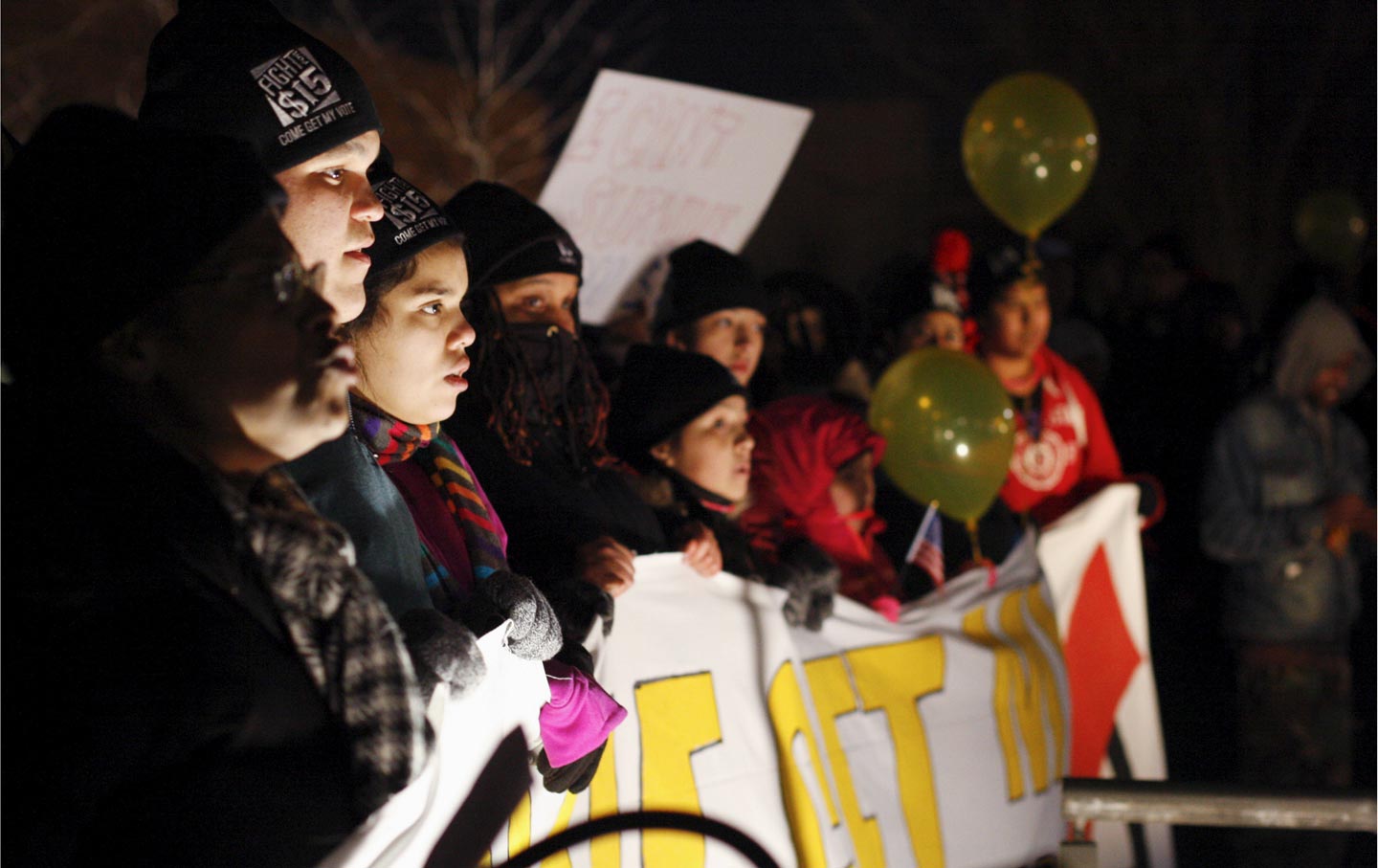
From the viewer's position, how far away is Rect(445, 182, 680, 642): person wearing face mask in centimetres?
227

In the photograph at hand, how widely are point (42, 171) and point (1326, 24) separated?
12.6 m

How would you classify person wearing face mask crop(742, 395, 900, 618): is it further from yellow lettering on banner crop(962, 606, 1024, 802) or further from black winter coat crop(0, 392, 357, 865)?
black winter coat crop(0, 392, 357, 865)

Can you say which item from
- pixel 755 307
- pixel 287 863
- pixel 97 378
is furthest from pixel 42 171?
pixel 755 307

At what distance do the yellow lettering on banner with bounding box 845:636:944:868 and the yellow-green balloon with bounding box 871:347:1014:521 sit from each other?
537 millimetres

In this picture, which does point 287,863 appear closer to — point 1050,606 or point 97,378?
point 97,378

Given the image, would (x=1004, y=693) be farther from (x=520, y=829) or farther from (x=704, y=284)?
(x=520, y=829)

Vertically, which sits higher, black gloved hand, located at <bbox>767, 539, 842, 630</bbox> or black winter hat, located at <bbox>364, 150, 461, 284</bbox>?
black winter hat, located at <bbox>364, 150, 461, 284</bbox>

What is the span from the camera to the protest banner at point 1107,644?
144 inches

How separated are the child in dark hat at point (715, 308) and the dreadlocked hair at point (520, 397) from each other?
34.7 inches

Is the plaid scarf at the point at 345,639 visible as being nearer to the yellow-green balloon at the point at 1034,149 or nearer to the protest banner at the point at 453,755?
the protest banner at the point at 453,755

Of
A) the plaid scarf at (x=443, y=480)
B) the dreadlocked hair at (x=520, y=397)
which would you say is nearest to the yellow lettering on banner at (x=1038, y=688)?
the dreadlocked hair at (x=520, y=397)

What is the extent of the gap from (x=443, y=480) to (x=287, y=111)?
1.75 feet

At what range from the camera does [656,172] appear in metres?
3.37

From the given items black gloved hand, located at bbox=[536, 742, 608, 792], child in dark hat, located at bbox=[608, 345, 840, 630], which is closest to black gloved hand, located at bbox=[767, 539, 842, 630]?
child in dark hat, located at bbox=[608, 345, 840, 630]
